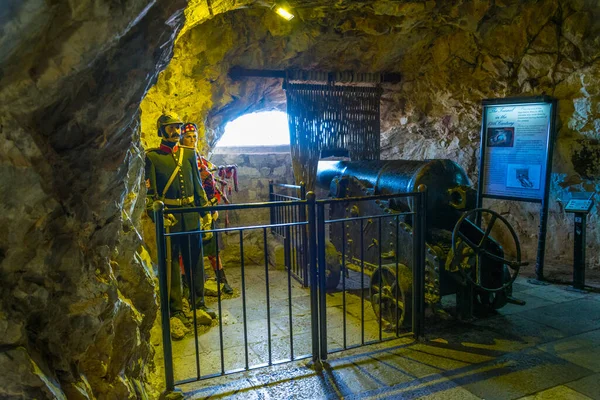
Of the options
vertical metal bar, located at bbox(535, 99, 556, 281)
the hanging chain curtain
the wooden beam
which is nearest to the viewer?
vertical metal bar, located at bbox(535, 99, 556, 281)

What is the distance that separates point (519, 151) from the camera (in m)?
5.09

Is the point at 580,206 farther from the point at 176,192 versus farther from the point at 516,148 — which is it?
the point at 176,192

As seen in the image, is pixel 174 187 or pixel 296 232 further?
pixel 296 232

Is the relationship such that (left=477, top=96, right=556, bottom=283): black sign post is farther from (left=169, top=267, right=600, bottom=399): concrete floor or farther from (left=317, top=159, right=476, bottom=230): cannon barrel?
(left=317, top=159, right=476, bottom=230): cannon barrel

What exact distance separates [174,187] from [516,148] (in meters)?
3.93

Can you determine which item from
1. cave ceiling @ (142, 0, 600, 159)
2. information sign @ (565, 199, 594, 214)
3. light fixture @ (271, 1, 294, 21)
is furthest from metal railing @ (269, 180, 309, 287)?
information sign @ (565, 199, 594, 214)

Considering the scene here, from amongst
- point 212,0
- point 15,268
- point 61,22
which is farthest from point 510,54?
point 15,268

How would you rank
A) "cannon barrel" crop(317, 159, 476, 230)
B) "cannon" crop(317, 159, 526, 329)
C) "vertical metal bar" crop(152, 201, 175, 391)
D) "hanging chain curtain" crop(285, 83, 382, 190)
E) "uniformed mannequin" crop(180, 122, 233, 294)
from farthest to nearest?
"hanging chain curtain" crop(285, 83, 382, 190) < "uniformed mannequin" crop(180, 122, 233, 294) < "cannon barrel" crop(317, 159, 476, 230) < "cannon" crop(317, 159, 526, 329) < "vertical metal bar" crop(152, 201, 175, 391)

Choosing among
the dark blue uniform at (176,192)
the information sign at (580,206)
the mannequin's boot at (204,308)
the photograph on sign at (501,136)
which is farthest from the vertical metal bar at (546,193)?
the dark blue uniform at (176,192)

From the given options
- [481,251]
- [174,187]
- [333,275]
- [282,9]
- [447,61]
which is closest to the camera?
[481,251]

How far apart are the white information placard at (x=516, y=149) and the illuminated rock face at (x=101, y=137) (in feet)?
1.71

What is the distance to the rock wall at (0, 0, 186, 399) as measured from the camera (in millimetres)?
1543

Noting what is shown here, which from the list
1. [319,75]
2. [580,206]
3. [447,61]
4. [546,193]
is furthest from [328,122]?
[580,206]

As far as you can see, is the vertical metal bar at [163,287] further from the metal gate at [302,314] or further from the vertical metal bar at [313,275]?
the vertical metal bar at [313,275]
